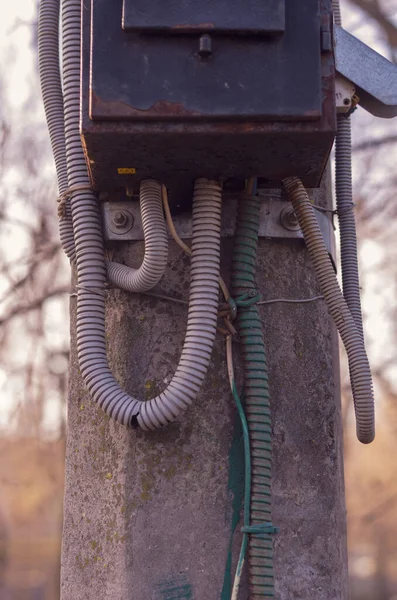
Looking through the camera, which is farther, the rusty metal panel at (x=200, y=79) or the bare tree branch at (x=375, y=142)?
the bare tree branch at (x=375, y=142)

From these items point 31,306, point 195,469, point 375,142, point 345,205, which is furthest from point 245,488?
point 31,306

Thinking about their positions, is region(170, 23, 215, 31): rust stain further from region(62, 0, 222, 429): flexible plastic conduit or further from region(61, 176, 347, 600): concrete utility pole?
region(61, 176, 347, 600): concrete utility pole

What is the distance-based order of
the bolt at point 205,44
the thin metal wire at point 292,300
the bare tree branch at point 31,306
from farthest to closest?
the bare tree branch at point 31,306
the thin metal wire at point 292,300
the bolt at point 205,44

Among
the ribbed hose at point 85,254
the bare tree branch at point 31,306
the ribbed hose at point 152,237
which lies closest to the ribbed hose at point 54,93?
the ribbed hose at point 85,254

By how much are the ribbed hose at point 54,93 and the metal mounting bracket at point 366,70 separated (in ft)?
2.30

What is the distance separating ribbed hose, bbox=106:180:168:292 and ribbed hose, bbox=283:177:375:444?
1.06 feet

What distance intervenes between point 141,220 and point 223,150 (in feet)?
1.21

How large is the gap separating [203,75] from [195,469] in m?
0.84

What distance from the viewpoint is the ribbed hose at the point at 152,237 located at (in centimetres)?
177

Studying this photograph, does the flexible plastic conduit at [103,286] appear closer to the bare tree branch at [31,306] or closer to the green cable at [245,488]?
the green cable at [245,488]

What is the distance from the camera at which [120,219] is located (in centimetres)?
194

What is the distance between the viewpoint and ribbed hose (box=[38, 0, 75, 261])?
79.6 inches

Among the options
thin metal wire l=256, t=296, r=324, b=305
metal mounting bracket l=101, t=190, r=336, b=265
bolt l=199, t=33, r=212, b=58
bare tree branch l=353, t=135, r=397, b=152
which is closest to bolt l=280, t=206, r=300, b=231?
metal mounting bracket l=101, t=190, r=336, b=265

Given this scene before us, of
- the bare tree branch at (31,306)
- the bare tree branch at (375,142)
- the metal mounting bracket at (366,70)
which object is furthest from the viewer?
the bare tree branch at (31,306)
